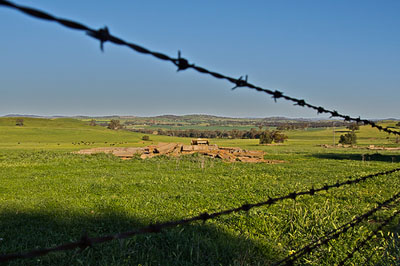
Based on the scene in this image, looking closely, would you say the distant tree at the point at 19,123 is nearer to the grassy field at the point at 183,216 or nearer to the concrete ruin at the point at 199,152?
the concrete ruin at the point at 199,152

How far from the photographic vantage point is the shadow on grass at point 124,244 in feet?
14.9

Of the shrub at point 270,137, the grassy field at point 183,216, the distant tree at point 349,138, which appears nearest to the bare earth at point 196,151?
the grassy field at point 183,216

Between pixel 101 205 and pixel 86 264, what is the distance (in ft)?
12.6

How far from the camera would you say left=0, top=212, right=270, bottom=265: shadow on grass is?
455cm

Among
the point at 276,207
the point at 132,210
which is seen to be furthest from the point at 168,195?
the point at 276,207

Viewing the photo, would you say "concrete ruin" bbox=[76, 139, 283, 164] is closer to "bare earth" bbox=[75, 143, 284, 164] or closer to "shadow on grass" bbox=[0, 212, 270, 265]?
"bare earth" bbox=[75, 143, 284, 164]

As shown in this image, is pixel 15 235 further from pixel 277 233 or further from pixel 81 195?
pixel 277 233

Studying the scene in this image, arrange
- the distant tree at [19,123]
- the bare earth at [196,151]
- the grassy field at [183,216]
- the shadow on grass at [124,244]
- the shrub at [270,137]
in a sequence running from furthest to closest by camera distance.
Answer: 1. the distant tree at [19,123]
2. the shrub at [270,137]
3. the bare earth at [196,151]
4. the grassy field at [183,216]
5. the shadow on grass at [124,244]

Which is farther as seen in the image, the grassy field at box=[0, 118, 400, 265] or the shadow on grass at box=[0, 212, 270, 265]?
the grassy field at box=[0, 118, 400, 265]

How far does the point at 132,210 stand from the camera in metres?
7.51

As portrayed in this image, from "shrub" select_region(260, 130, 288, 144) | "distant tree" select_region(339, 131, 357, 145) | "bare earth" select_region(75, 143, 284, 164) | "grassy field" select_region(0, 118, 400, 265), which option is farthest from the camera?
"shrub" select_region(260, 130, 288, 144)

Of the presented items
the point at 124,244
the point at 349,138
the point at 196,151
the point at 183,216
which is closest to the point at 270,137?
the point at 349,138

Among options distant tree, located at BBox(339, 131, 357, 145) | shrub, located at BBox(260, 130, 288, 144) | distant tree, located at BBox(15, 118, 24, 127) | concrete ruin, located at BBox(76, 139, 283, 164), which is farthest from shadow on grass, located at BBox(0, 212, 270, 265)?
distant tree, located at BBox(15, 118, 24, 127)

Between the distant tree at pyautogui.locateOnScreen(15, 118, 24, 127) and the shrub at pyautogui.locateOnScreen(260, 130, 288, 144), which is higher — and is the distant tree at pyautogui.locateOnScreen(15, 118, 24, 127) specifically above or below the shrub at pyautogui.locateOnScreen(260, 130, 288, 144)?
above
